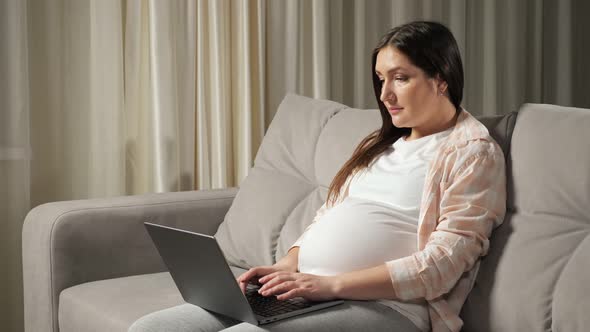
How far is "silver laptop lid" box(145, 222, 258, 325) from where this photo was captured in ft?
4.20

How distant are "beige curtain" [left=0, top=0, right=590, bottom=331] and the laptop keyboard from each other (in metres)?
1.26

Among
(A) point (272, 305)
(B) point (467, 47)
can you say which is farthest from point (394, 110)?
(B) point (467, 47)

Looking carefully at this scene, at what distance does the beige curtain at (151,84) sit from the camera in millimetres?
2395

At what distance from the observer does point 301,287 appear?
1.37m

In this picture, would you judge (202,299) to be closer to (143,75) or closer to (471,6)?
(143,75)

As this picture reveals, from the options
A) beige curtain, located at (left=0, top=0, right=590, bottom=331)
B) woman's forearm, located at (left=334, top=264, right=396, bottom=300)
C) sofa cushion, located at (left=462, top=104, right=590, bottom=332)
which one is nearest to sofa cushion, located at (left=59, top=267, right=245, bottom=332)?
woman's forearm, located at (left=334, top=264, right=396, bottom=300)

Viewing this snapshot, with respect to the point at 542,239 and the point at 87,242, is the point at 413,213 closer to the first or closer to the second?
the point at 542,239

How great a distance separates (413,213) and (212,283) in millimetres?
425

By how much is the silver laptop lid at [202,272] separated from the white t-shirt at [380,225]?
25cm

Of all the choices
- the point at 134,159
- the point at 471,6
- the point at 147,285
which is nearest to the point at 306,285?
the point at 147,285

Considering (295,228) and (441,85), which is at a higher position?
(441,85)

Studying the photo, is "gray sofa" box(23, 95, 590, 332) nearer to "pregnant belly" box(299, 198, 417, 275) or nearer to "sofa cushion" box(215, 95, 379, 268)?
"sofa cushion" box(215, 95, 379, 268)

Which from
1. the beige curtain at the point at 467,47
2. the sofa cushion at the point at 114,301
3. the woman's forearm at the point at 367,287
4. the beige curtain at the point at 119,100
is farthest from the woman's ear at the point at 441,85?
the beige curtain at the point at 467,47

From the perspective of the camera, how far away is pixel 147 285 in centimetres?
191
